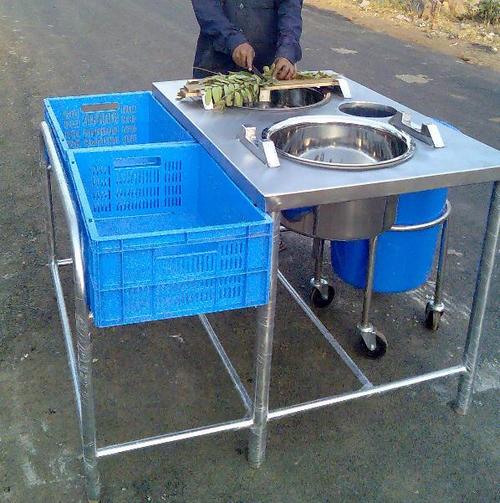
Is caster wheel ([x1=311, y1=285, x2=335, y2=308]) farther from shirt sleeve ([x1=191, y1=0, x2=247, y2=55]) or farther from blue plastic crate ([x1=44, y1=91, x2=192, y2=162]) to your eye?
shirt sleeve ([x1=191, y1=0, x2=247, y2=55])

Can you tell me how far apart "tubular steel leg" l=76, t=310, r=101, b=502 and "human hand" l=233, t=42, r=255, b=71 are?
58.6 inches

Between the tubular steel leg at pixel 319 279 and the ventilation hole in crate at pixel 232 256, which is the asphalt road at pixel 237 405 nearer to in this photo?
the tubular steel leg at pixel 319 279

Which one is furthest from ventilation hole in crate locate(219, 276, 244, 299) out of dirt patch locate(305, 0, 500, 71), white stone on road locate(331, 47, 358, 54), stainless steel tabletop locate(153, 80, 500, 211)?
white stone on road locate(331, 47, 358, 54)

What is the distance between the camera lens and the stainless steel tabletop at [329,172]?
1.89m

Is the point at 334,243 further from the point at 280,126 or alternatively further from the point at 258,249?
the point at 258,249

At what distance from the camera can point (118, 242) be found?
1749 millimetres

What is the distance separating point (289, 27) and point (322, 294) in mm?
1226

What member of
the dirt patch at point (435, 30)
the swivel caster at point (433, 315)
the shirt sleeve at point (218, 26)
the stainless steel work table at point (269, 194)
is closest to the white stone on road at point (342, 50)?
the dirt patch at point (435, 30)

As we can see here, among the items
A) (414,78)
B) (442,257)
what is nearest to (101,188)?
(442,257)

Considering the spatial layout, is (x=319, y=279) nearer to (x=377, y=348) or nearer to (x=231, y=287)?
(x=377, y=348)

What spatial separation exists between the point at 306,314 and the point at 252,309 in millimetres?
266

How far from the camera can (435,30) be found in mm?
9297

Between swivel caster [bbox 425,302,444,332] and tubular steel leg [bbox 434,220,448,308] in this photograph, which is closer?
tubular steel leg [bbox 434,220,448,308]

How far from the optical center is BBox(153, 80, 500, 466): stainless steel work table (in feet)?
6.28
